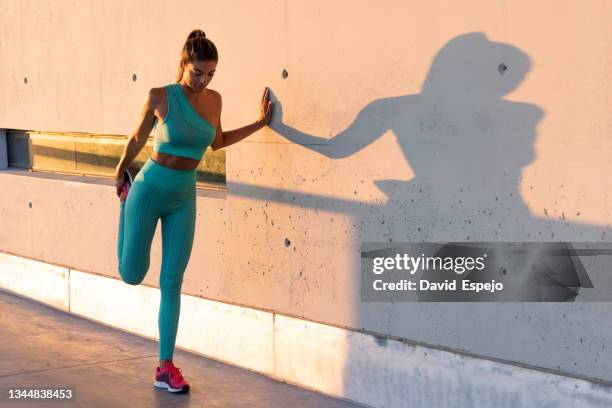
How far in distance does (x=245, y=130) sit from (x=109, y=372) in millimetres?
1682

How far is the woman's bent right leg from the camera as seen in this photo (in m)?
6.22

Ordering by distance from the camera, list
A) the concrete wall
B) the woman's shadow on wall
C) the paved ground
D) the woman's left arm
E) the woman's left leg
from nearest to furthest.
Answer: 1. the concrete wall
2. the woman's shadow on wall
3. the paved ground
4. the woman's left leg
5. the woman's left arm

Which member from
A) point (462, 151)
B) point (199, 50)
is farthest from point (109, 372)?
point (462, 151)

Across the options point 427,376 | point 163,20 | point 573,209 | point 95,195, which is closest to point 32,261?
point 95,195

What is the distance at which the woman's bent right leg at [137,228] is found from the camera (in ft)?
20.4

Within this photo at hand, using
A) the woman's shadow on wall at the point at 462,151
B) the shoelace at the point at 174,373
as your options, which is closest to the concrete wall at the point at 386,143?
the woman's shadow on wall at the point at 462,151

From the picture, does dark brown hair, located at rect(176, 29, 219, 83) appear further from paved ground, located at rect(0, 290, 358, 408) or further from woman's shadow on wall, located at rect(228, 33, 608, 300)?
paved ground, located at rect(0, 290, 358, 408)

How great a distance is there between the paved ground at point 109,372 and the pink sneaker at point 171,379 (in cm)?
4

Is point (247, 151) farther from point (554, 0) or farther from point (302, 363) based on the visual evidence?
point (554, 0)

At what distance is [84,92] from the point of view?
849cm

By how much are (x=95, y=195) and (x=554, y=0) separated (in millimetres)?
4438

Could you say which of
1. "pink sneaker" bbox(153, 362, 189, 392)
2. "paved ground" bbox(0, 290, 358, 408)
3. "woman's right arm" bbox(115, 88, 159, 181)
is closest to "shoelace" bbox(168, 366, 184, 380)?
"pink sneaker" bbox(153, 362, 189, 392)

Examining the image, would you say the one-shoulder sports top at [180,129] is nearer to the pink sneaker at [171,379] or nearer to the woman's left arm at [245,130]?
the woman's left arm at [245,130]

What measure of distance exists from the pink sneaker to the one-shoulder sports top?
121 centimetres
